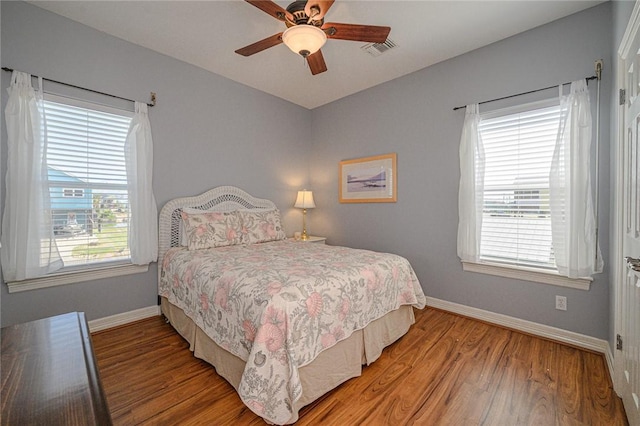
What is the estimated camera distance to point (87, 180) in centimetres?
246

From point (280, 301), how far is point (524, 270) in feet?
7.66

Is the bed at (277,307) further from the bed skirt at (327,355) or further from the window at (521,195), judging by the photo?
the window at (521,195)

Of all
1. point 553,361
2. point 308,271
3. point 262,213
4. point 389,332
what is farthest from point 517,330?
point 262,213

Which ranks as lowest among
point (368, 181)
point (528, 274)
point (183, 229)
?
point (528, 274)

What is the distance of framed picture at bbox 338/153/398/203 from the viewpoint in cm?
348

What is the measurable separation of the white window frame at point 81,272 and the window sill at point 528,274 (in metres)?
3.42

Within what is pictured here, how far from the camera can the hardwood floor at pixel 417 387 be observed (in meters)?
1.50

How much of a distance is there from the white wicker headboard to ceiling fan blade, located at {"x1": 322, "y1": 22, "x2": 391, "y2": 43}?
217 centimetres

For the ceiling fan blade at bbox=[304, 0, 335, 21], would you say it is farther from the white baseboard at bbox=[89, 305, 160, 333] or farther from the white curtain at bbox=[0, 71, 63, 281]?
the white baseboard at bbox=[89, 305, 160, 333]

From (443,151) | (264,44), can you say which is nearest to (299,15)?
(264,44)

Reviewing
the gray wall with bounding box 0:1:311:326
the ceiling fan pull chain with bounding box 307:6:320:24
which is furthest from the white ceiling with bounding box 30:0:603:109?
the ceiling fan pull chain with bounding box 307:6:320:24

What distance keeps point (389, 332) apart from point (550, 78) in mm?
2593

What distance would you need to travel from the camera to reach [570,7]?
217cm

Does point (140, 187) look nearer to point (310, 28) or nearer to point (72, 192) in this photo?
point (72, 192)
